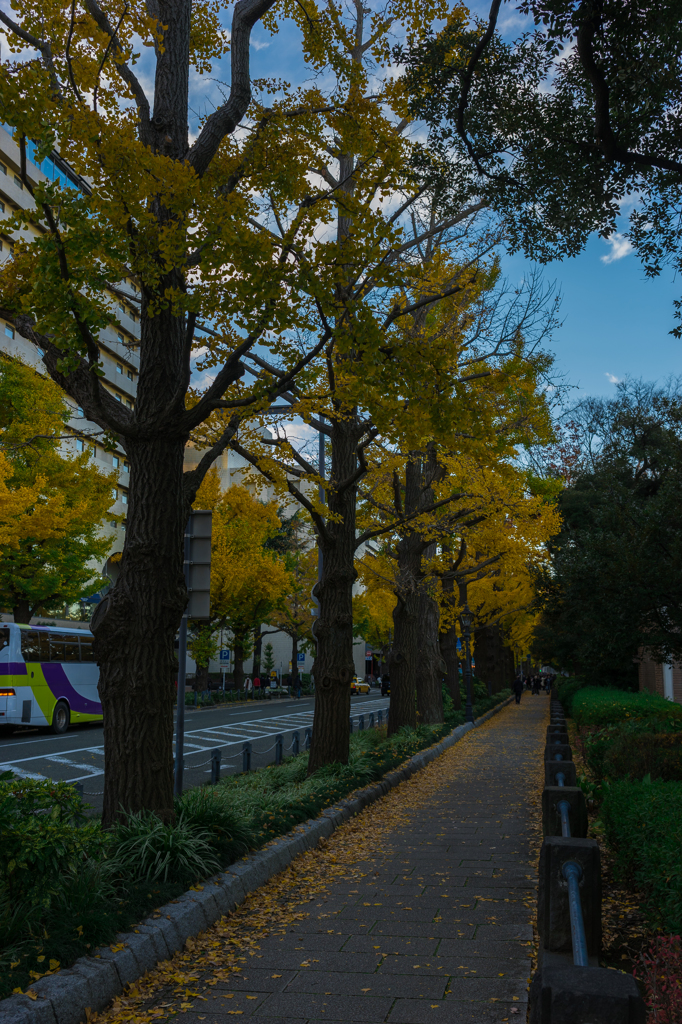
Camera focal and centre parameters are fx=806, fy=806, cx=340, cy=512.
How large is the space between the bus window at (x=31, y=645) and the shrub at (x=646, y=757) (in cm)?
1730

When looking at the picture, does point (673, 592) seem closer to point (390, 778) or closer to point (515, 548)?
point (390, 778)

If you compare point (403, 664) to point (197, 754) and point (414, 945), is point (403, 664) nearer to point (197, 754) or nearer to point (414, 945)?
point (197, 754)

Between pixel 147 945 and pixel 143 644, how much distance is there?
2513 millimetres

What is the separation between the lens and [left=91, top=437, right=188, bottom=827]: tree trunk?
6.66 metres

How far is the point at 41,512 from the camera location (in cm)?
2439

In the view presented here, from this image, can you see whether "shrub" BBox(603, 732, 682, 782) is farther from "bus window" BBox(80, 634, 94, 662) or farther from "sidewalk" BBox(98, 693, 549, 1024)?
"bus window" BBox(80, 634, 94, 662)

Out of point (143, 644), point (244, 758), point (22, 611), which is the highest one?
point (22, 611)

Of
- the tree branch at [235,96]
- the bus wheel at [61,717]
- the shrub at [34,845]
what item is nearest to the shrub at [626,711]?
the shrub at [34,845]

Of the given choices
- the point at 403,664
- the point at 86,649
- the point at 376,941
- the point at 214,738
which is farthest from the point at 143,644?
the point at 86,649

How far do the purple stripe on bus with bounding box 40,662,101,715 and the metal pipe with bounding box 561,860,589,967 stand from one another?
70.1 ft

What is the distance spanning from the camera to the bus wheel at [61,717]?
75.4ft

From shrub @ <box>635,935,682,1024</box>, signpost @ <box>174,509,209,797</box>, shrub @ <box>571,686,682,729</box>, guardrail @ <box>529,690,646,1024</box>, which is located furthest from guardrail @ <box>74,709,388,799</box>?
shrub @ <box>635,935,682,1024</box>

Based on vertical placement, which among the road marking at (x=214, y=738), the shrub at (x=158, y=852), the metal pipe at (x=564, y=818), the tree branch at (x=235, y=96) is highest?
the tree branch at (x=235, y=96)

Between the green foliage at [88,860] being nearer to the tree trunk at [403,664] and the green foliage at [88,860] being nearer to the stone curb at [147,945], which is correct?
the stone curb at [147,945]
